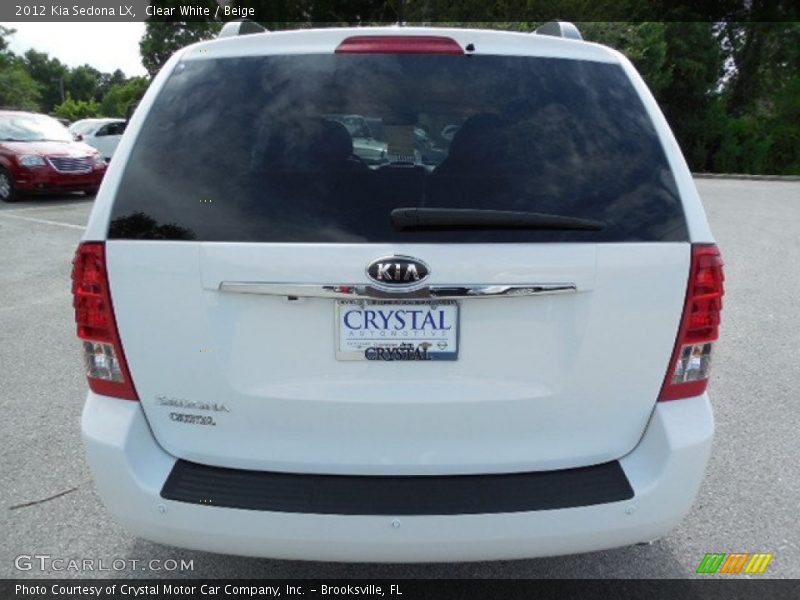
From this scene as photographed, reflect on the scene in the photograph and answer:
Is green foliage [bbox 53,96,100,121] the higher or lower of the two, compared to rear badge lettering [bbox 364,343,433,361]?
lower

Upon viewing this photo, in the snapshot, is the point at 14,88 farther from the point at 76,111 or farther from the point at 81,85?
the point at 81,85

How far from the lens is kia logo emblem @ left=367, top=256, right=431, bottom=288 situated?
187 cm

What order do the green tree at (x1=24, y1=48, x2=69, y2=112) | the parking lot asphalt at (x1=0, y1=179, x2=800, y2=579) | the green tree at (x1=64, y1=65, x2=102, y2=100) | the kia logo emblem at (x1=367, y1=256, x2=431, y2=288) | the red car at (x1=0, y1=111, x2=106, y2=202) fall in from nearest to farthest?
1. the kia logo emblem at (x1=367, y1=256, x2=431, y2=288)
2. the parking lot asphalt at (x1=0, y1=179, x2=800, y2=579)
3. the red car at (x1=0, y1=111, x2=106, y2=202)
4. the green tree at (x1=24, y1=48, x2=69, y2=112)
5. the green tree at (x1=64, y1=65, x2=102, y2=100)

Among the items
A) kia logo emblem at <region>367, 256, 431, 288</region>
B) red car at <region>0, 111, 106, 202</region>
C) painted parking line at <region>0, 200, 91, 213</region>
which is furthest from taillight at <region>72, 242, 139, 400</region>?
red car at <region>0, 111, 106, 202</region>

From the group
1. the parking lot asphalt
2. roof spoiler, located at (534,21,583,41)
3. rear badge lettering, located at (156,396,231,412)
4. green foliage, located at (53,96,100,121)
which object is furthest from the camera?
green foliage, located at (53,96,100,121)

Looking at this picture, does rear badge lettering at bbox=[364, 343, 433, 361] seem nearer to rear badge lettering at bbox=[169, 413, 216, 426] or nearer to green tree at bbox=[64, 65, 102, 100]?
rear badge lettering at bbox=[169, 413, 216, 426]

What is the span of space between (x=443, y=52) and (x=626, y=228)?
0.80 meters

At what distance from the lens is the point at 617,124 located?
2123 millimetres

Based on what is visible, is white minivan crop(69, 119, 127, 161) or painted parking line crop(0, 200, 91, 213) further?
white minivan crop(69, 119, 127, 161)

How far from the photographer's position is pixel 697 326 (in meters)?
2.06

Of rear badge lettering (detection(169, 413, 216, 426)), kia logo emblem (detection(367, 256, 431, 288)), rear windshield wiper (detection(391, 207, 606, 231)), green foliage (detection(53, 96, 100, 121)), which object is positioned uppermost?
rear windshield wiper (detection(391, 207, 606, 231))

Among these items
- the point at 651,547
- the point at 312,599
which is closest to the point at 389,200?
the point at 312,599

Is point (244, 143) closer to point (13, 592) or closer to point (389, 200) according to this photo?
point (389, 200)

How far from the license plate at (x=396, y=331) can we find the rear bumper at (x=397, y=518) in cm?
46
